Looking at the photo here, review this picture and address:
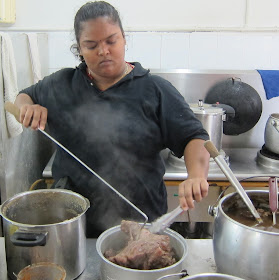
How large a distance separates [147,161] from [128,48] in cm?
142

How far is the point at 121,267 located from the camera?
0.92 m

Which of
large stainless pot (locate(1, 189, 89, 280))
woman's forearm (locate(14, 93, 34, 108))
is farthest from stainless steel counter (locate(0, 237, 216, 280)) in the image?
woman's forearm (locate(14, 93, 34, 108))

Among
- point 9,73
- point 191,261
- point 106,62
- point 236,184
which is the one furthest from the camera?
point 9,73

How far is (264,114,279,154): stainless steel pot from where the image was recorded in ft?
7.77

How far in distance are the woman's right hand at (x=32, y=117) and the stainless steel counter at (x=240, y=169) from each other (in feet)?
3.53

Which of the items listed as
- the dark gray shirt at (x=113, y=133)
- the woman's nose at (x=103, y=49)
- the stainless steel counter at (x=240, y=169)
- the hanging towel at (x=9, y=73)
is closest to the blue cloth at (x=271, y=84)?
the stainless steel counter at (x=240, y=169)

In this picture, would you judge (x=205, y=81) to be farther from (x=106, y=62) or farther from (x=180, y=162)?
(x=106, y=62)

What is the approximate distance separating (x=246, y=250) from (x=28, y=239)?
56 centimetres

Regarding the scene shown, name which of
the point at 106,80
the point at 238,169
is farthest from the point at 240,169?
the point at 106,80

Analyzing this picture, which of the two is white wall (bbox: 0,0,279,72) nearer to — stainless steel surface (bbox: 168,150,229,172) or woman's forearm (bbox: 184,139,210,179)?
stainless steel surface (bbox: 168,150,229,172)

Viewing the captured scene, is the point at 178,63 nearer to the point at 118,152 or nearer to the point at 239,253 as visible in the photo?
the point at 118,152

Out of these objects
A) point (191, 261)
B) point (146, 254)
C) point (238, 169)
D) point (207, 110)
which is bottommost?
point (238, 169)

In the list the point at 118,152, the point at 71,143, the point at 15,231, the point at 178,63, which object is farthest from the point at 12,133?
the point at 178,63

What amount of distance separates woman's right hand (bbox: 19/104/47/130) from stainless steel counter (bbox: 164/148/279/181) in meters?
1.07
